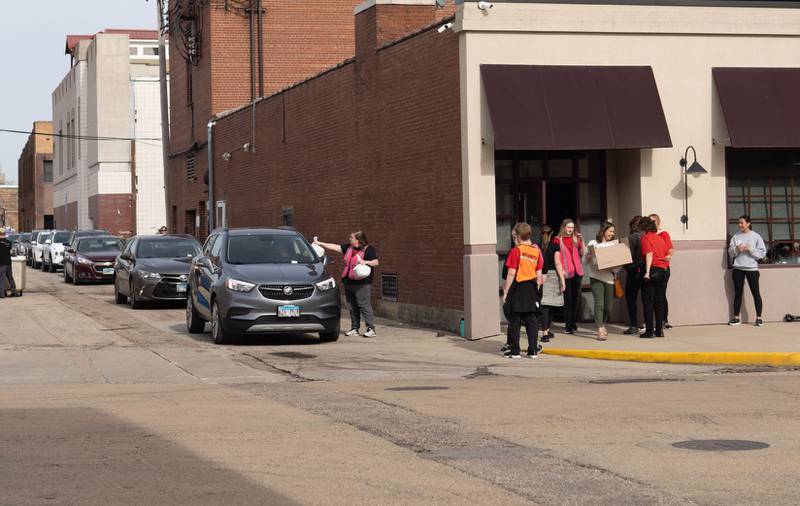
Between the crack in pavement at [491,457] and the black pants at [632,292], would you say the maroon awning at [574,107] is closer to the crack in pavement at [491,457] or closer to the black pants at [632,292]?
the black pants at [632,292]

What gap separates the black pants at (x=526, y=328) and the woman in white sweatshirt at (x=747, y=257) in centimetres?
463

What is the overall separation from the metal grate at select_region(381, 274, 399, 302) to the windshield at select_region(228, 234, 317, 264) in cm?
335

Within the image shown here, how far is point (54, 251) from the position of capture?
47562 millimetres

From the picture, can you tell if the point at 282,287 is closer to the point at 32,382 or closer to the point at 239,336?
the point at 239,336

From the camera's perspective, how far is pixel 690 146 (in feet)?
65.3

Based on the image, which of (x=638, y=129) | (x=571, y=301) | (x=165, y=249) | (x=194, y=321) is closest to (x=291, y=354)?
(x=194, y=321)

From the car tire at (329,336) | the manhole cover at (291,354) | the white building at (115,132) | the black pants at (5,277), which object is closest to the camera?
the manhole cover at (291,354)

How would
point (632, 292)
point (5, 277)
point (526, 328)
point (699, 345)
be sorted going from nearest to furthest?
point (526, 328) → point (699, 345) → point (632, 292) → point (5, 277)

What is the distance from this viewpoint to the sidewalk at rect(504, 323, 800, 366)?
51.3ft

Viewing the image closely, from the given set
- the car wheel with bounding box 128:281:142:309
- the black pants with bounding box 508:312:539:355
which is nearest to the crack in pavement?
the black pants with bounding box 508:312:539:355

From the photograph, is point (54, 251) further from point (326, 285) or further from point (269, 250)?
point (326, 285)

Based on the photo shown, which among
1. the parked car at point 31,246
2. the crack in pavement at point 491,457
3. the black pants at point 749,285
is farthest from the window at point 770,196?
the parked car at point 31,246

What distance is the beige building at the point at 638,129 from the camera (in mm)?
19219

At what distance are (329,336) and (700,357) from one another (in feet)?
19.6
